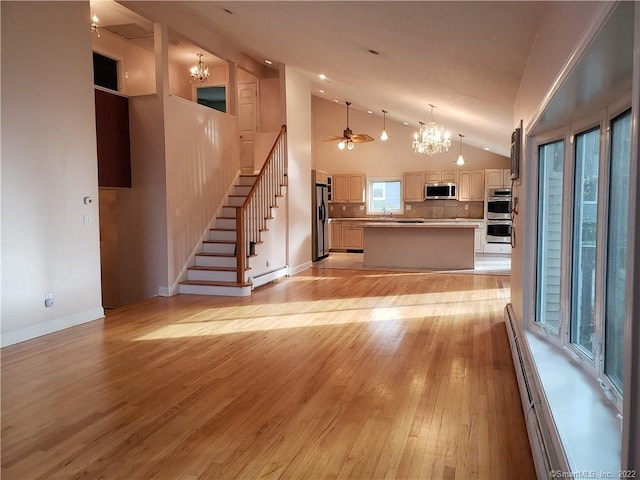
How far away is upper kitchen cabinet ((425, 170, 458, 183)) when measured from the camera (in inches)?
474

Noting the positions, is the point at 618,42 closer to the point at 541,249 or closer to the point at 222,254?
the point at 541,249

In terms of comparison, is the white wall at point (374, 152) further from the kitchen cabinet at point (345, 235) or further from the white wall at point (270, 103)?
the white wall at point (270, 103)

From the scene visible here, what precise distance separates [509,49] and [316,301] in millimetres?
4038

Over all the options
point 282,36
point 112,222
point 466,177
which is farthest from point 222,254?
point 466,177

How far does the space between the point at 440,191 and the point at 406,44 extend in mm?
8132

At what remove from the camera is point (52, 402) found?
3.14m

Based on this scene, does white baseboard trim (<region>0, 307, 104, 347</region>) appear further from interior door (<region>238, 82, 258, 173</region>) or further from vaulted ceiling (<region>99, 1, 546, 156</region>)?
interior door (<region>238, 82, 258, 173</region>)

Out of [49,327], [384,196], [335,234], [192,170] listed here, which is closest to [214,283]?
[192,170]

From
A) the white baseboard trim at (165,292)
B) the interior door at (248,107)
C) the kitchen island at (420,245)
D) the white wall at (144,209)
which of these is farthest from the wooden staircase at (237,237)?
the kitchen island at (420,245)

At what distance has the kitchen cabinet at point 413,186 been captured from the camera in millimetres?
12375

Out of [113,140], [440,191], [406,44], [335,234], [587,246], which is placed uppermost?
[406,44]

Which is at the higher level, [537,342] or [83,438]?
[537,342]

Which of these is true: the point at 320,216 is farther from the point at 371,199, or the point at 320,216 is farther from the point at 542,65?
the point at 542,65

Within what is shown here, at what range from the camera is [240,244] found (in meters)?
6.98
